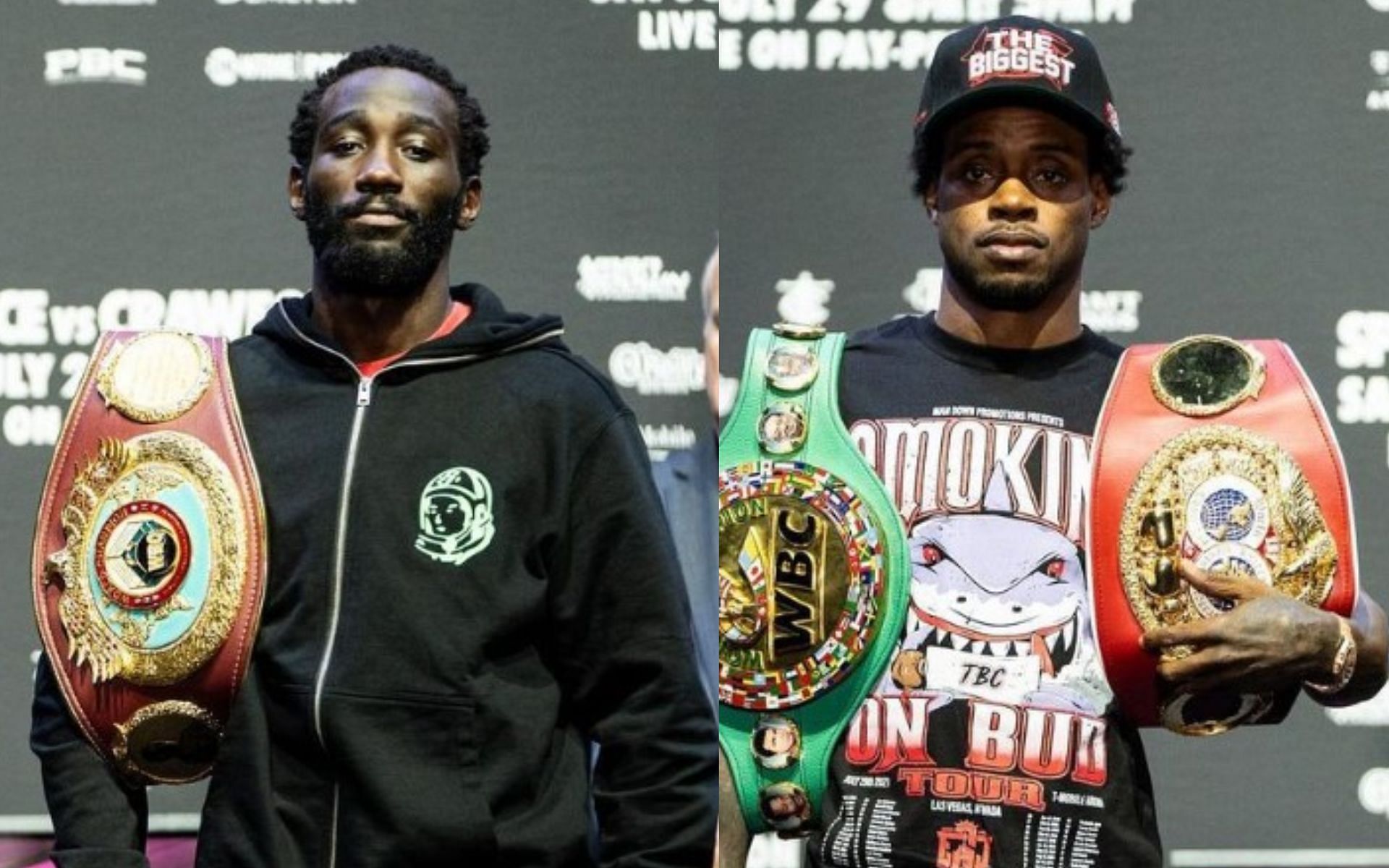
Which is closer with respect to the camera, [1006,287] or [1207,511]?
[1207,511]

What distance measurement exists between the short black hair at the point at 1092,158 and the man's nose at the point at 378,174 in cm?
70

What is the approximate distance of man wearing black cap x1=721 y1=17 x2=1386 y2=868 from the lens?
262 cm

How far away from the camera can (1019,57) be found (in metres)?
2.82

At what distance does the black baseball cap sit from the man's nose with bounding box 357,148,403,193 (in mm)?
703

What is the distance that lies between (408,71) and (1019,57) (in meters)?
0.80

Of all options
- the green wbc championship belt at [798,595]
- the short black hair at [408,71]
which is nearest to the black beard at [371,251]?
the short black hair at [408,71]

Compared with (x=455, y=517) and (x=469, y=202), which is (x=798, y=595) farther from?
(x=469, y=202)

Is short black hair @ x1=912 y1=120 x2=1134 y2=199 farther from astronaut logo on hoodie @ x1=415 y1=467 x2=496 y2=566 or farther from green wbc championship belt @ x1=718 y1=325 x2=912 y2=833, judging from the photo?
astronaut logo on hoodie @ x1=415 y1=467 x2=496 y2=566

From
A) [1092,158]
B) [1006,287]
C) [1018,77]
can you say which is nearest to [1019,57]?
[1018,77]

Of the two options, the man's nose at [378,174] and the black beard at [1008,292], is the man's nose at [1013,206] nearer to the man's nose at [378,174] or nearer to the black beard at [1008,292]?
the black beard at [1008,292]

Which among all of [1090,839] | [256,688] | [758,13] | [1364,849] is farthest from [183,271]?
[1364,849]

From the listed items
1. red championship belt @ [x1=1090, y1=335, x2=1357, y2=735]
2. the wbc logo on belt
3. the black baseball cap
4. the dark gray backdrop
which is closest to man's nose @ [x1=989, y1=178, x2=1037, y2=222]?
the black baseball cap

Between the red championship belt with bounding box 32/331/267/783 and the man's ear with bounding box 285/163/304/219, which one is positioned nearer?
the red championship belt with bounding box 32/331/267/783

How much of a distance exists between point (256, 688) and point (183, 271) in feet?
4.72
